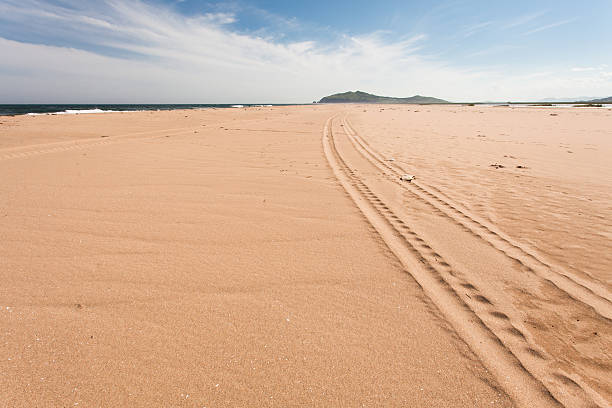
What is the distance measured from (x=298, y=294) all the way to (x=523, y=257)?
2083 millimetres

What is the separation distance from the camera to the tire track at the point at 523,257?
1.95 metres

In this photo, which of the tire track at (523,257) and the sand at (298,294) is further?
the tire track at (523,257)

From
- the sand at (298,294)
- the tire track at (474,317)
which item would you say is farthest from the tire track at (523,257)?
the tire track at (474,317)

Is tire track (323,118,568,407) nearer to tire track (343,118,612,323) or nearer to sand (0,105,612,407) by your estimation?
sand (0,105,612,407)

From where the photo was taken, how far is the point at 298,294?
188 cm

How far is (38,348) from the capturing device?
4.62 feet

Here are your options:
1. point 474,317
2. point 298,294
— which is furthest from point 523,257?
point 298,294

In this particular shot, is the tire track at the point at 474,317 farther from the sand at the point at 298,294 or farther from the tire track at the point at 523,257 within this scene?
the tire track at the point at 523,257

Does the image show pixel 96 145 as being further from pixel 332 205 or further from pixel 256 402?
pixel 256 402

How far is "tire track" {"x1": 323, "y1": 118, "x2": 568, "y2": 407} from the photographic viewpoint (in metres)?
1.33

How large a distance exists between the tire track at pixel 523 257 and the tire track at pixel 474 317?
2.20 ft

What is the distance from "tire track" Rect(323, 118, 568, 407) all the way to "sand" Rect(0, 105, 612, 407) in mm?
11

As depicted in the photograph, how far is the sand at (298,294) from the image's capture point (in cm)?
130

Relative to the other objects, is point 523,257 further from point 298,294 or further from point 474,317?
point 298,294
